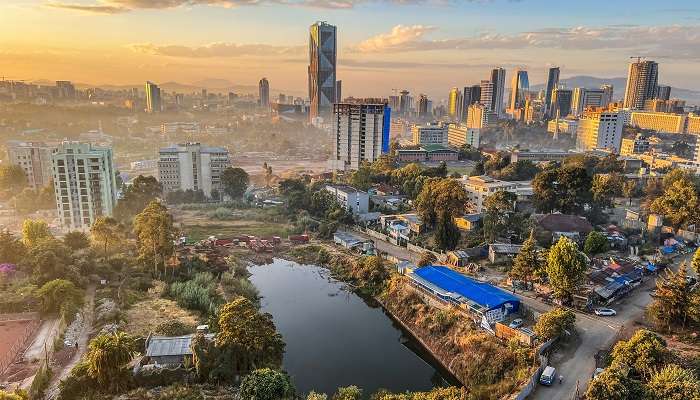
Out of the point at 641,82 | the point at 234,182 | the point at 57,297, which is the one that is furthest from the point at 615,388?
the point at 641,82

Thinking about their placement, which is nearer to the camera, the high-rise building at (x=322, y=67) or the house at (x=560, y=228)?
the house at (x=560, y=228)

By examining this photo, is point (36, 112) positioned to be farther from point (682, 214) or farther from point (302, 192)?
point (682, 214)

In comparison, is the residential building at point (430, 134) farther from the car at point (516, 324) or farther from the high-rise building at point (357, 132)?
the car at point (516, 324)

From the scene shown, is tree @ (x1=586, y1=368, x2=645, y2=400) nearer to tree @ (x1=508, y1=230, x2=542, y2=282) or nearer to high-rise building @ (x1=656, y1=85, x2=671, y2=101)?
tree @ (x1=508, y1=230, x2=542, y2=282)

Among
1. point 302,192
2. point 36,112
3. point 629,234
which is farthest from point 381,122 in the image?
point 36,112

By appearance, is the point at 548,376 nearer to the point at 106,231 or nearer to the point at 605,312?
the point at 605,312

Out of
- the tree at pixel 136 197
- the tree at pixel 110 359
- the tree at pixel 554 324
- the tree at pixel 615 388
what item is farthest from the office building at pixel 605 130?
the tree at pixel 110 359

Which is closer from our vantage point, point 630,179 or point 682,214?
point 682,214
